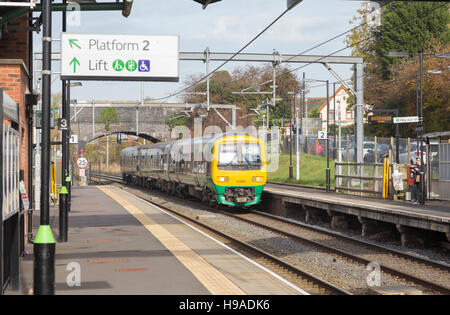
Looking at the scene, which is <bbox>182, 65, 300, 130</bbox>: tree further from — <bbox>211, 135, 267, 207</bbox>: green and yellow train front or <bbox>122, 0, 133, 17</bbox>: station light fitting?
<bbox>122, 0, 133, 17</bbox>: station light fitting

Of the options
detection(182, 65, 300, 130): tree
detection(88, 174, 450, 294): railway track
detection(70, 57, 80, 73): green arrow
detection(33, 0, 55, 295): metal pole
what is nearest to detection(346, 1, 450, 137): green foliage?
detection(182, 65, 300, 130): tree

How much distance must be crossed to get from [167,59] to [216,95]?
164 feet

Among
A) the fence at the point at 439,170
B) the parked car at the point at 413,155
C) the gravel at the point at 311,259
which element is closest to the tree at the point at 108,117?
the parked car at the point at 413,155

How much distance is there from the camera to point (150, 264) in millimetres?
11000

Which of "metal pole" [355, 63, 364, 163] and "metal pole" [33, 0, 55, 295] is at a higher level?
"metal pole" [355, 63, 364, 163]

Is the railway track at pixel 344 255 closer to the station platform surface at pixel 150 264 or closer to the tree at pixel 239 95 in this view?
the station platform surface at pixel 150 264

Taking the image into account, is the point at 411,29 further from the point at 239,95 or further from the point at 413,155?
the point at 239,95

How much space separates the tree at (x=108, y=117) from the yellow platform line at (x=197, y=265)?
54.7m

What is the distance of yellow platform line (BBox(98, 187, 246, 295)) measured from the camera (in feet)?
29.1

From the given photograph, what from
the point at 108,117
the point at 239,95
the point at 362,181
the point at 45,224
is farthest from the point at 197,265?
the point at 108,117

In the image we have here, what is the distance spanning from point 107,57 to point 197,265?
4.29 meters

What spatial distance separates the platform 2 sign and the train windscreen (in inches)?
456

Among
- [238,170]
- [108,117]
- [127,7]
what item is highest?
[108,117]
